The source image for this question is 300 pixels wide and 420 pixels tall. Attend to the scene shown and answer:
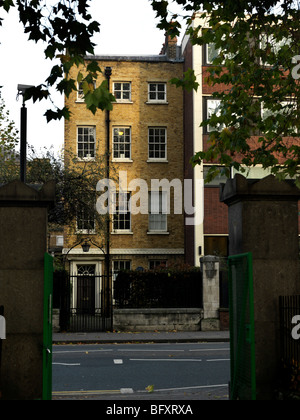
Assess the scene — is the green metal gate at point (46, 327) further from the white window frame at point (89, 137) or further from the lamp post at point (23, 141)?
the white window frame at point (89, 137)

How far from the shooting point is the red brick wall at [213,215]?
103 feet

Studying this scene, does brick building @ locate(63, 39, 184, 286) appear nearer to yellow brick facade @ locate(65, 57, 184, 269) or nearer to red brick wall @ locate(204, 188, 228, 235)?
yellow brick facade @ locate(65, 57, 184, 269)

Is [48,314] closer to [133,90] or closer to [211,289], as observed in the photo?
[211,289]

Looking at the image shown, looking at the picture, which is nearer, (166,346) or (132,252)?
(166,346)

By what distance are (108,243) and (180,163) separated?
6264 millimetres

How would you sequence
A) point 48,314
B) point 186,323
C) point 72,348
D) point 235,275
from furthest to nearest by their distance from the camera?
point 186,323
point 72,348
point 235,275
point 48,314

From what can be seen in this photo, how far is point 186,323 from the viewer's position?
22656 mm

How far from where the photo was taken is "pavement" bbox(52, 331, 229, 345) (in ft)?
65.0

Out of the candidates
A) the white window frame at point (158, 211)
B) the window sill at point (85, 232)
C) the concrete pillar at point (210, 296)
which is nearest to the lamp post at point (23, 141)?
the concrete pillar at point (210, 296)

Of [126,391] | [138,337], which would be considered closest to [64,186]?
[138,337]

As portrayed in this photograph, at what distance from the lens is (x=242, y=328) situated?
8.11 metres

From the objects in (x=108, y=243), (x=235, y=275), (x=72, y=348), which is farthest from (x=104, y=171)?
(x=235, y=275)
